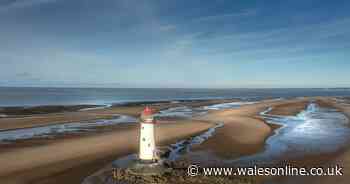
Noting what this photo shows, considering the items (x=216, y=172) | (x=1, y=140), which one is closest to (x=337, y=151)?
(x=216, y=172)

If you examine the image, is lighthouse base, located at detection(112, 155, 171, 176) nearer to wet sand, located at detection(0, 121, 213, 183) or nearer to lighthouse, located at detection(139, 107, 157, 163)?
lighthouse, located at detection(139, 107, 157, 163)

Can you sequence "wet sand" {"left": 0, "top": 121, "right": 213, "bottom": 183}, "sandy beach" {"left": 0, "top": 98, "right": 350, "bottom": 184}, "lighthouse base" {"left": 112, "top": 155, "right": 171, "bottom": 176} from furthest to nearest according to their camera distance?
"sandy beach" {"left": 0, "top": 98, "right": 350, "bottom": 184} → "wet sand" {"left": 0, "top": 121, "right": 213, "bottom": 183} → "lighthouse base" {"left": 112, "top": 155, "right": 171, "bottom": 176}

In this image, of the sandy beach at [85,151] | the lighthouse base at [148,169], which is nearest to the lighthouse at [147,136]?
the lighthouse base at [148,169]

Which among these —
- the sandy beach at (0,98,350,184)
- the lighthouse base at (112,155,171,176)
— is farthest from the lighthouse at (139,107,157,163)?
the sandy beach at (0,98,350,184)

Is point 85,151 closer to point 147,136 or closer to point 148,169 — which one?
point 148,169

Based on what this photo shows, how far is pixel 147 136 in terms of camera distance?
983 cm

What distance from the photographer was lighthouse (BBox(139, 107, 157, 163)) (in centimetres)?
971

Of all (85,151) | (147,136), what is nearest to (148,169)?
(147,136)

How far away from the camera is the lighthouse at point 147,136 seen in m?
9.71

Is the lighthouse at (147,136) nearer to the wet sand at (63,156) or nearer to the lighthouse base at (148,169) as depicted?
the lighthouse base at (148,169)

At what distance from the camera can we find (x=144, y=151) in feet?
32.8

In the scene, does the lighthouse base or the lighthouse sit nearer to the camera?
the lighthouse

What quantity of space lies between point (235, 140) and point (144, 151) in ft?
28.7

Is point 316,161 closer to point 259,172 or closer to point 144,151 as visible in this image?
point 259,172
